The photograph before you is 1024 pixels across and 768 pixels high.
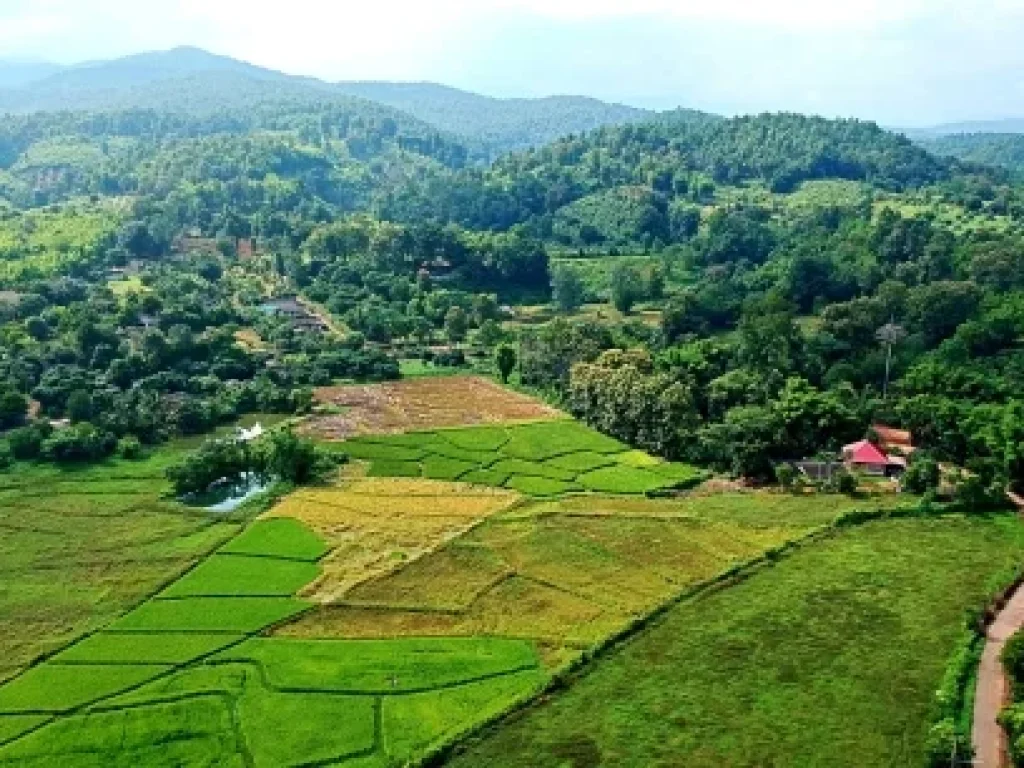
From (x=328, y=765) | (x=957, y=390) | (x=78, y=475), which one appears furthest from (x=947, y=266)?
(x=328, y=765)

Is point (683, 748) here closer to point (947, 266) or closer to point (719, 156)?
point (947, 266)

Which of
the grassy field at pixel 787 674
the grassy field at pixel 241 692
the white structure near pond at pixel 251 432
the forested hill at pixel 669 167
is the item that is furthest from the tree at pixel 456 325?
the forested hill at pixel 669 167

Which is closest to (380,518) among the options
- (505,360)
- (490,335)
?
(505,360)

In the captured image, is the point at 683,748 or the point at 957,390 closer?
the point at 683,748

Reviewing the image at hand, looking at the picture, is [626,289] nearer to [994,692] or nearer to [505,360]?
[505,360]

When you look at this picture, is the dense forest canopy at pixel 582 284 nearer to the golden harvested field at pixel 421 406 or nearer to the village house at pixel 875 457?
the village house at pixel 875 457

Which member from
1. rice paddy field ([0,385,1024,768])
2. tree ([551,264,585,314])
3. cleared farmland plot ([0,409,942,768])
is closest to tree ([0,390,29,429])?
rice paddy field ([0,385,1024,768])

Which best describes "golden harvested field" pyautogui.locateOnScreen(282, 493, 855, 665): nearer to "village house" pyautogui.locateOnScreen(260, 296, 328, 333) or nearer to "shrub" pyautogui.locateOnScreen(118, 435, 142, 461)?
"shrub" pyautogui.locateOnScreen(118, 435, 142, 461)
